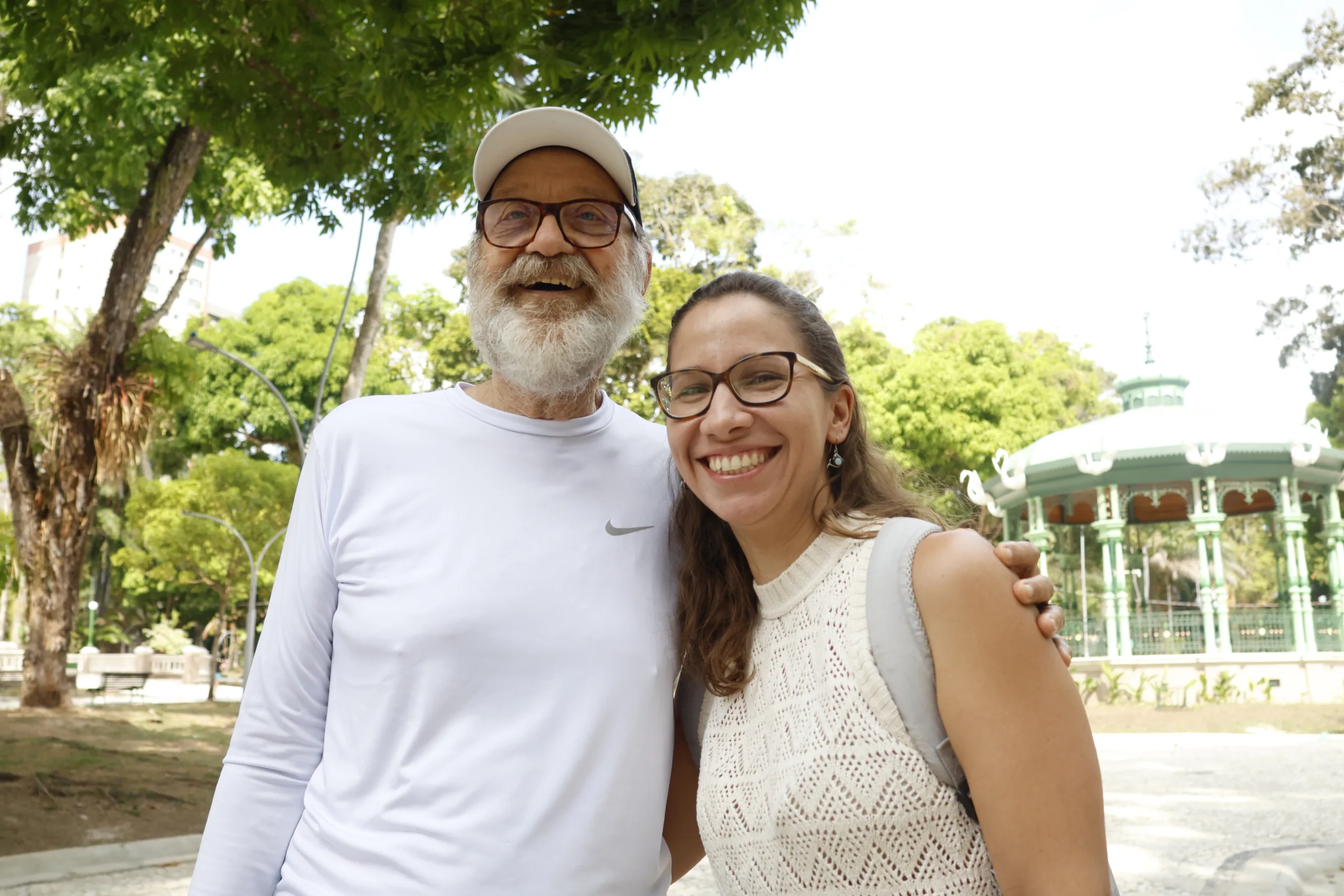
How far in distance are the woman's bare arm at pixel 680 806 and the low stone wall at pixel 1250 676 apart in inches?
786

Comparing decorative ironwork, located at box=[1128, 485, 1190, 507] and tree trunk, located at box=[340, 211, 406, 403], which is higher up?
tree trunk, located at box=[340, 211, 406, 403]

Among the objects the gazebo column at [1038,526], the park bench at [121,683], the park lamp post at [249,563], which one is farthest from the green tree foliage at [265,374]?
the gazebo column at [1038,526]

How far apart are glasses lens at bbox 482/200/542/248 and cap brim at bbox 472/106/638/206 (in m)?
0.08

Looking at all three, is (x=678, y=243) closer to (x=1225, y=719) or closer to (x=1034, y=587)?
(x=1225, y=719)

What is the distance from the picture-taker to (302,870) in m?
2.10

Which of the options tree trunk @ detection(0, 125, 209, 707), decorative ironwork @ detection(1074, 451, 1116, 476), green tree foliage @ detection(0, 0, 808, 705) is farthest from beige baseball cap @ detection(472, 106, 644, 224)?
decorative ironwork @ detection(1074, 451, 1116, 476)

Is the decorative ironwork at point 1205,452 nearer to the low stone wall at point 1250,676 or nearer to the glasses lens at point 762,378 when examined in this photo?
the low stone wall at point 1250,676

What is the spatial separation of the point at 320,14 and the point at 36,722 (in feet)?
30.5

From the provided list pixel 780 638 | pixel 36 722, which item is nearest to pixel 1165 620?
pixel 36 722

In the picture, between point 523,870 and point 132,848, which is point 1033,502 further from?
point 523,870

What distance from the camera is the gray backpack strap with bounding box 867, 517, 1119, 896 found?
1885 mm

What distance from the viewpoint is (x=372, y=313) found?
15.0m

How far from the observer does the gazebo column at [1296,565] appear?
20.9 meters

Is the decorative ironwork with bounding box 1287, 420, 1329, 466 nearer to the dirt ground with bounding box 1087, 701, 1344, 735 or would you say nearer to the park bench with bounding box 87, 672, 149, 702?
the dirt ground with bounding box 1087, 701, 1344, 735
